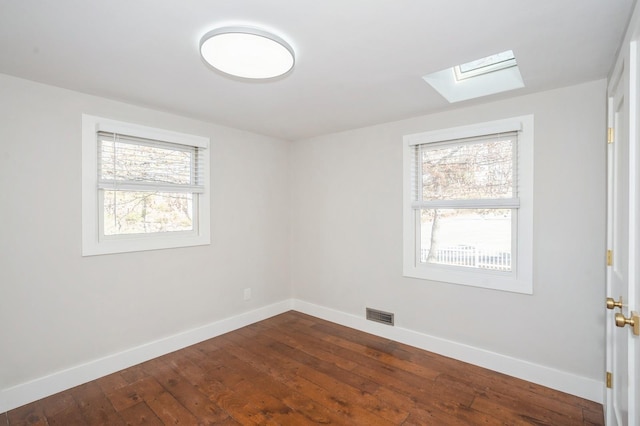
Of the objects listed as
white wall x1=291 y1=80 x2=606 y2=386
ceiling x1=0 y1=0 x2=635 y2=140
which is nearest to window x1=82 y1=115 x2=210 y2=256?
ceiling x1=0 y1=0 x2=635 y2=140

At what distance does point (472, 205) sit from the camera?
2.70 m

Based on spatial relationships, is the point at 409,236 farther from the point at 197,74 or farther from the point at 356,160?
the point at 197,74

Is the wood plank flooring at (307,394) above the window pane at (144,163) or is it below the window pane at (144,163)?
below

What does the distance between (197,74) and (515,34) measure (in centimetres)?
195

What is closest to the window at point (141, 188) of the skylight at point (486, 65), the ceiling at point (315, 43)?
the ceiling at point (315, 43)

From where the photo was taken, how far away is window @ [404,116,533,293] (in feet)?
8.14

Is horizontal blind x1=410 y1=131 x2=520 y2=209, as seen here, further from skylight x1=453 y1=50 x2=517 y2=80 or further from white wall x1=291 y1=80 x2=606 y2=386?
skylight x1=453 y1=50 x2=517 y2=80

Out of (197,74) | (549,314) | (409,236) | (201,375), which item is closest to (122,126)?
(197,74)

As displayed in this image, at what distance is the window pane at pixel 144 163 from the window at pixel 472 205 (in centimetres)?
229

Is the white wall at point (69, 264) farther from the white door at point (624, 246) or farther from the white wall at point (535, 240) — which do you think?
the white door at point (624, 246)

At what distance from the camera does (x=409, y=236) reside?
3.10 metres

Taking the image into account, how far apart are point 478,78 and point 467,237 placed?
1.37m

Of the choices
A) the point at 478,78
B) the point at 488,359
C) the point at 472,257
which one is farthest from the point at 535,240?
the point at 478,78

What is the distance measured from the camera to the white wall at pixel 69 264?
2146mm
